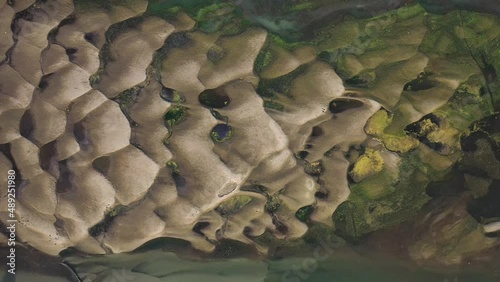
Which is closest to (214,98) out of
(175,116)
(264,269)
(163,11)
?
(175,116)

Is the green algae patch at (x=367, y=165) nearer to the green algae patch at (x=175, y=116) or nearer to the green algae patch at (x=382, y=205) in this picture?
the green algae patch at (x=382, y=205)

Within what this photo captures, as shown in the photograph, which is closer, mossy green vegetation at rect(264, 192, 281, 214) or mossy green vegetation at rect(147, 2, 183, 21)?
mossy green vegetation at rect(147, 2, 183, 21)

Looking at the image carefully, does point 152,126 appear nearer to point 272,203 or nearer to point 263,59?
point 263,59

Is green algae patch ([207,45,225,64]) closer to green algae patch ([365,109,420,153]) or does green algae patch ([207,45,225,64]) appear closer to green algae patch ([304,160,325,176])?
green algae patch ([304,160,325,176])

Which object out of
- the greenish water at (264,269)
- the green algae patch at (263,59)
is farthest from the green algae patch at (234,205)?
the green algae patch at (263,59)

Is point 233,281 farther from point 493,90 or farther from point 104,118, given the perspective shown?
point 493,90

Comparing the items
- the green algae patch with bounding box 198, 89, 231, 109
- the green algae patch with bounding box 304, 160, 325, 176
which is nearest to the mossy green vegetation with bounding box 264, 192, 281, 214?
the green algae patch with bounding box 304, 160, 325, 176
